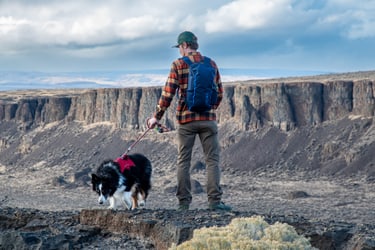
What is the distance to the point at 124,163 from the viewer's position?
13828 mm

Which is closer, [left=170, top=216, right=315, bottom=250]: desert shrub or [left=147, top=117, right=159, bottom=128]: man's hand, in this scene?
[left=170, top=216, right=315, bottom=250]: desert shrub

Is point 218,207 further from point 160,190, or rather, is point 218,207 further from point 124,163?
point 160,190

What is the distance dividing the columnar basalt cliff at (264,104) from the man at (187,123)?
32.1 metres

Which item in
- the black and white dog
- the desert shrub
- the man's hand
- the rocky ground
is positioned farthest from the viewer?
the black and white dog

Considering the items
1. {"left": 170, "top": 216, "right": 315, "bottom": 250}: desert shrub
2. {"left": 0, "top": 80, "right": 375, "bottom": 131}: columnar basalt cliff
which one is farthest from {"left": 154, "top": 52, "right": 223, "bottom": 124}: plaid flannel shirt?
{"left": 0, "top": 80, "right": 375, "bottom": 131}: columnar basalt cliff

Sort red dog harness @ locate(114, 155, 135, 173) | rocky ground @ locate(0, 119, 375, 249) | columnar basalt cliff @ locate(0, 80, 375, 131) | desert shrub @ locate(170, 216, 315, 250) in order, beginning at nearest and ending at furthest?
desert shrub @ locate(170, 216, 315, 250) < rocky ground @ locate(0, 119, 375, 249) < red dog harness @ locate(114, 155, 135, 173) < columnar basalt cliff @ locate(0, 80, 375, 131)

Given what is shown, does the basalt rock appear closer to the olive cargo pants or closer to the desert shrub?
the olive cargo pants

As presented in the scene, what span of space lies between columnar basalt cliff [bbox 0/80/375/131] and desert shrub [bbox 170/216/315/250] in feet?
114

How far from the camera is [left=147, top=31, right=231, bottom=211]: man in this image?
11180mm

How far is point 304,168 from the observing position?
41438 mm

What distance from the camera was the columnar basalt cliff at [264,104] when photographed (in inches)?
1721

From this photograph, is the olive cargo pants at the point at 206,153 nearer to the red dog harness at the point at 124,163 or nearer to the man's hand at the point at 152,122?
the man's hand at the point at 152,122

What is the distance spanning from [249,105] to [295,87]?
10.1 feet

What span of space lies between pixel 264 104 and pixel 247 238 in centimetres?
3897
